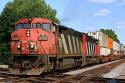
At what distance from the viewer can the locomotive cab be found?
18297 millimetres

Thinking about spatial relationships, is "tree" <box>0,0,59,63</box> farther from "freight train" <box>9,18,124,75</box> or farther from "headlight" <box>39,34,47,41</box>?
"headlight" <box>39,34,47,41</box>

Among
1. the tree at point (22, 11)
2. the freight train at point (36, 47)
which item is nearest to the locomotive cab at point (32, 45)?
the freight train at point (36, 47)

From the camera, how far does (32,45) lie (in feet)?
61.5

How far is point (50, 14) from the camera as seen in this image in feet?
211

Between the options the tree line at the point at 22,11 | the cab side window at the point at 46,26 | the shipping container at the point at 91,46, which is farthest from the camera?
the tree line at the point at 22,11

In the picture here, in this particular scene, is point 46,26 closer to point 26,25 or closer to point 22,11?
point 26,25

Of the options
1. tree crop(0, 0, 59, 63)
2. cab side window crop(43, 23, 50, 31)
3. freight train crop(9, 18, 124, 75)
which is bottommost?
freight train crop(9, 18, 124, 75)

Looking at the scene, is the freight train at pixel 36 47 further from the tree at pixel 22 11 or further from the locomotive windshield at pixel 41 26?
the tree at pixel 22 11

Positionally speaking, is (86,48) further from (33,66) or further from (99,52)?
(33,66)

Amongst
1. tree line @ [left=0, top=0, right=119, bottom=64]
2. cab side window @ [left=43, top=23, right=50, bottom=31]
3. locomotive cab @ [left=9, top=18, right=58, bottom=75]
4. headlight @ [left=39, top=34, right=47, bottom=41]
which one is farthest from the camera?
tree line @ [left=0, top=0, right=119, bottom=64]

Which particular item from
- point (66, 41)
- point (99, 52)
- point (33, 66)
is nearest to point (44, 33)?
point (33, 66)

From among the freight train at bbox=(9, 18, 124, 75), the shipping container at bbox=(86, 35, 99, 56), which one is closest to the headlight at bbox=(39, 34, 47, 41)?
the freight train at bbox=(9, 18, 124, 75)

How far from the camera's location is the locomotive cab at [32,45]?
18.3m

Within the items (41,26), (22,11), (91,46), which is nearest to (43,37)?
(41,26)
